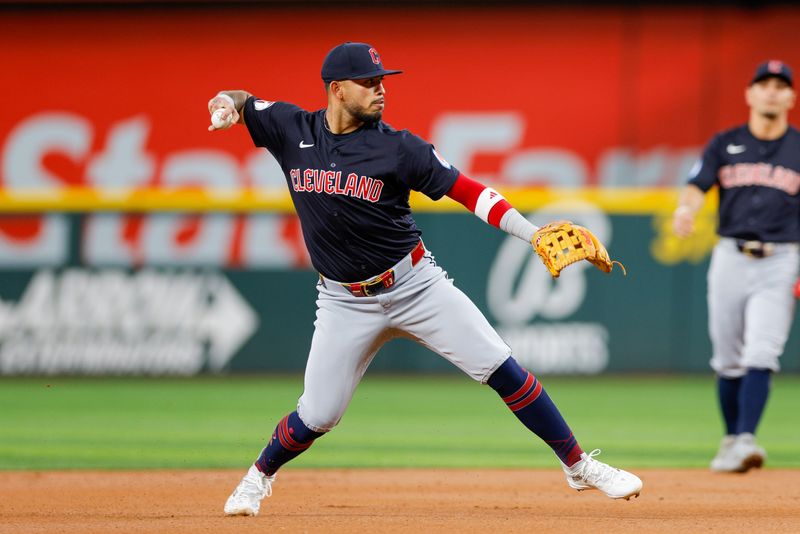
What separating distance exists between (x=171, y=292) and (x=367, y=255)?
20.3ft

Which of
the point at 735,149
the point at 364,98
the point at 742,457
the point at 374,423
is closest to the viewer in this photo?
the point at 364,98

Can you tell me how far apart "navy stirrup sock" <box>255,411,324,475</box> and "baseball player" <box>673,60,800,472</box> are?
2437mm

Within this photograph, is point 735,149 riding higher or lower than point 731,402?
higher

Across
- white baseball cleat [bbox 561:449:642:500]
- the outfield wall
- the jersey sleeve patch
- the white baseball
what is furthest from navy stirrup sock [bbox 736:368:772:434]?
the outfield wall

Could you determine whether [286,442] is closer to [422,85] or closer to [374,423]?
[374,423]

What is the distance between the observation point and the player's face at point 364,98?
182 inches

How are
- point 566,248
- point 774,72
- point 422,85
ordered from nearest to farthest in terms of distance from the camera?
point 566,248
point 774,72
point 422,85

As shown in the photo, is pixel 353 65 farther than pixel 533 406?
No

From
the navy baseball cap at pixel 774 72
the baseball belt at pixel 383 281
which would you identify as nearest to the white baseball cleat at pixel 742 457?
the navy baseball cap at pixel 774 72

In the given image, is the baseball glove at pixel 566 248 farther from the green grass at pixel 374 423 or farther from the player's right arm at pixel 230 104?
the green grass at pixel 374 423

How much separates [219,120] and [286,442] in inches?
50.1

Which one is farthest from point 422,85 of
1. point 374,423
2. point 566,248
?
point 566,248

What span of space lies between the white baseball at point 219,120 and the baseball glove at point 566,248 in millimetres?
1237

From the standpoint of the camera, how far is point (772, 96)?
634 cm
